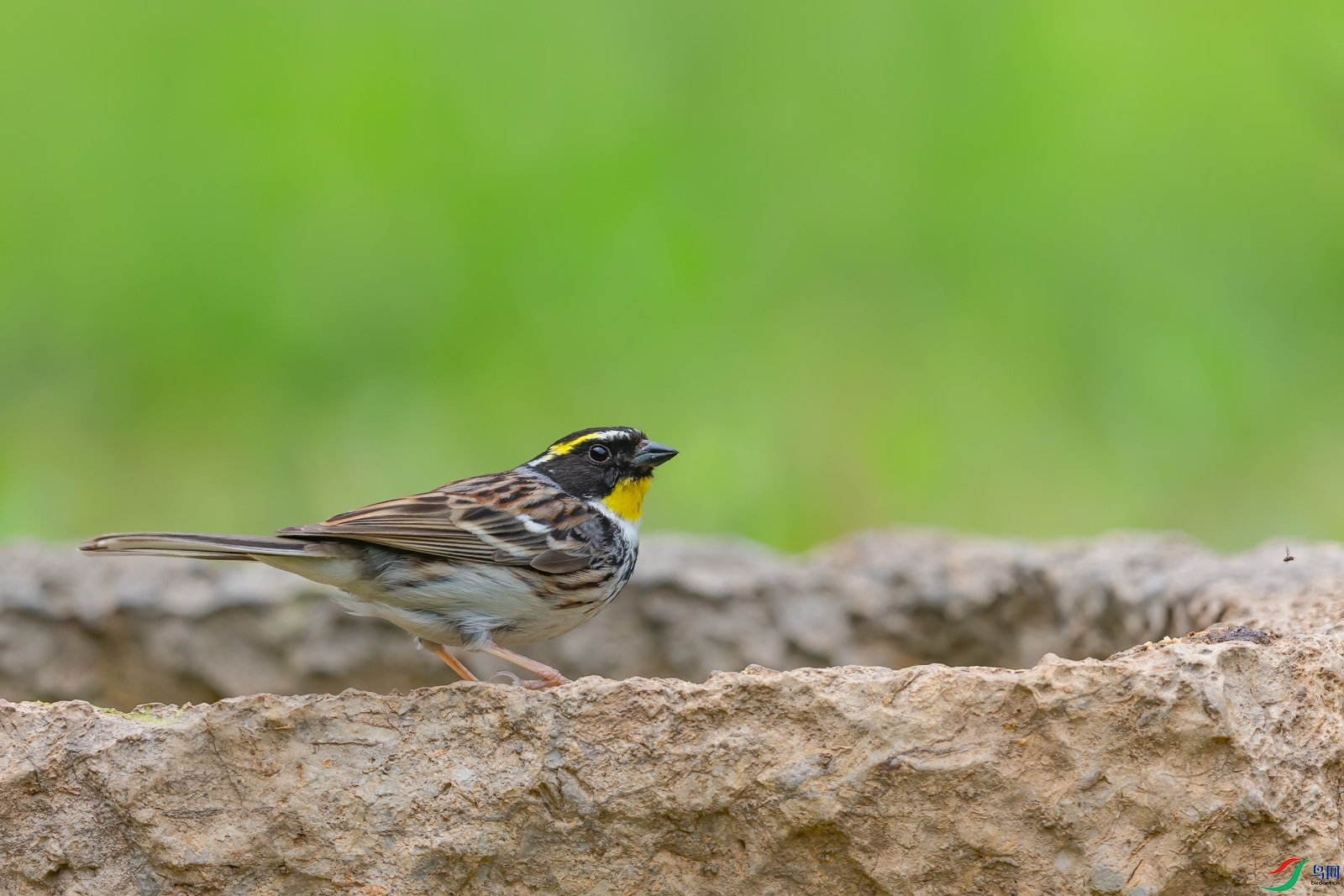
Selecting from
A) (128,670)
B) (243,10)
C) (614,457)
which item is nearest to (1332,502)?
(614,457)

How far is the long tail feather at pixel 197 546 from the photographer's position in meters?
3.56

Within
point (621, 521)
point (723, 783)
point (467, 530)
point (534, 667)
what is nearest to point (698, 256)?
point (621, 521)

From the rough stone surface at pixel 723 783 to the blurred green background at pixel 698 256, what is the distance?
5.01 m

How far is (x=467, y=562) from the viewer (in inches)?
161

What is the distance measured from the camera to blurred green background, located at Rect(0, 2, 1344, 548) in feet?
28.7

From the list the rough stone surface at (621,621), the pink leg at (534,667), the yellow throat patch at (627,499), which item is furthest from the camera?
the rough stone surface at (621,621)

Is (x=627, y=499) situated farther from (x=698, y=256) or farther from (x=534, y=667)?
(x=698, y=256)

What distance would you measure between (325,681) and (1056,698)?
3.35 metres

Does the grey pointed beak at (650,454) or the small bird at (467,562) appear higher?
the grey pointed beak at (650,454)

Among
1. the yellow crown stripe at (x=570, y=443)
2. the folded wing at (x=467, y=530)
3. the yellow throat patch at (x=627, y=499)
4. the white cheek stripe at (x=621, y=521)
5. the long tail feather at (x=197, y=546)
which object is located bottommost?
the long tail feather at (x=197, y=546)

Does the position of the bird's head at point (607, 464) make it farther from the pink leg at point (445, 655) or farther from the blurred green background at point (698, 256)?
the blurred green background at point (698, 256)

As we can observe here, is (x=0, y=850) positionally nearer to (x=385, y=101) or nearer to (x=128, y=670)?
(x=128, y=670)

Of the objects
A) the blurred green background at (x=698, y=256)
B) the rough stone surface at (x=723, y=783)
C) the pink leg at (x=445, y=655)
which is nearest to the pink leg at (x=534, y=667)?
the pink leg at (x=445, y=655)

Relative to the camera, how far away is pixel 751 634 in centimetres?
557
